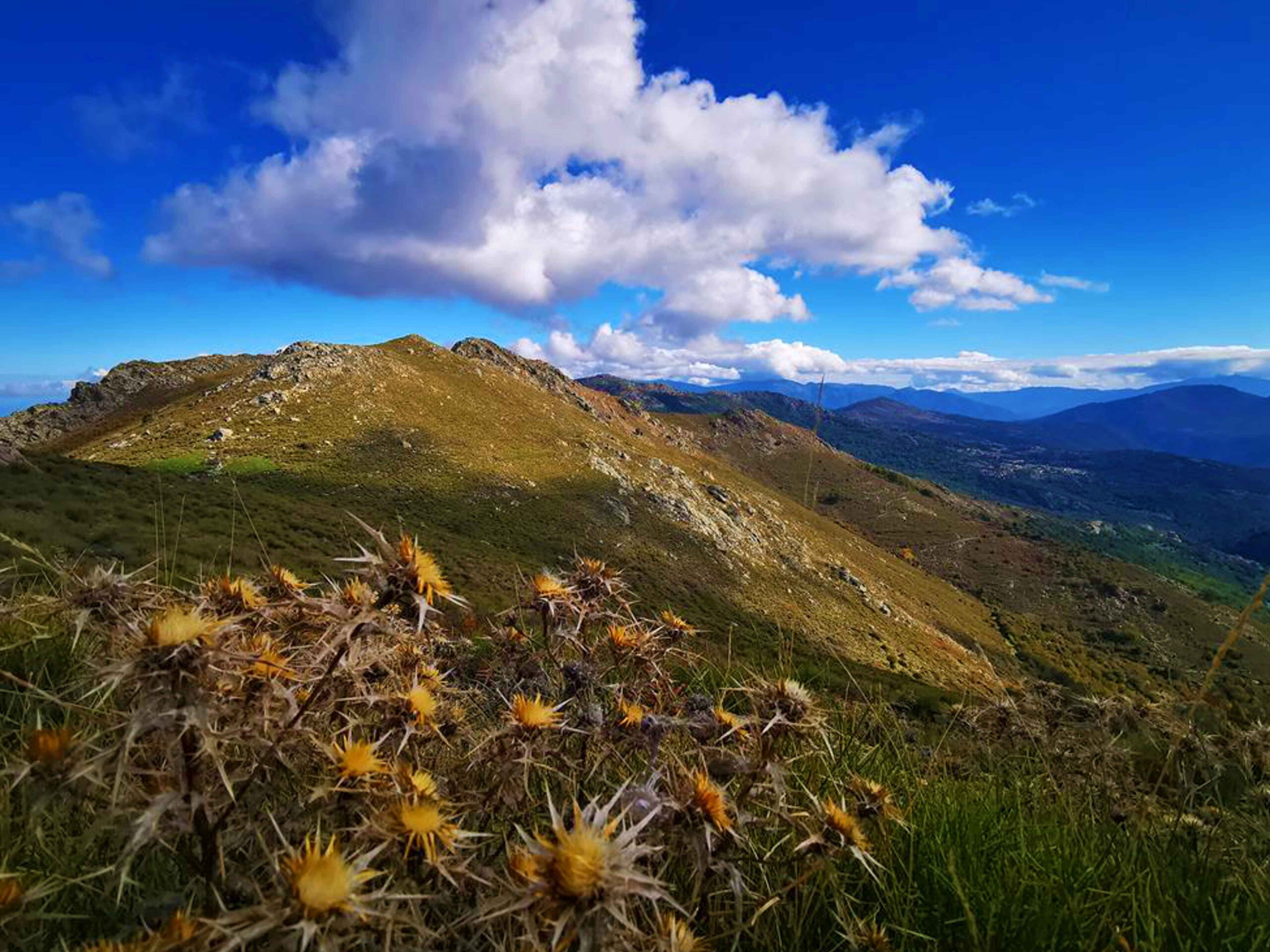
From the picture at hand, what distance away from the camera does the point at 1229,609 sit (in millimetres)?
151500

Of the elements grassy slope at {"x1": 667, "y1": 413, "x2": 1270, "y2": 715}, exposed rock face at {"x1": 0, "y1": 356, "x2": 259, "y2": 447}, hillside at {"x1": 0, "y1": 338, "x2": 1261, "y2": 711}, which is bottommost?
grassy slope at {"x1": 667, "y1": 413, "x2": 1270, "y2": 715}

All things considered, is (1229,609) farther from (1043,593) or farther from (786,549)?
(786,549)

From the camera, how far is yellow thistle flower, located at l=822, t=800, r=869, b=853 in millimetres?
1811

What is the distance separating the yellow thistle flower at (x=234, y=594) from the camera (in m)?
1.85

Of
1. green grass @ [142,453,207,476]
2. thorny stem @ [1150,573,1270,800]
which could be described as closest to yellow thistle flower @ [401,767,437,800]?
thorny stem @ [1150,573,1270,800]

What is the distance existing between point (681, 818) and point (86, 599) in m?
1.76

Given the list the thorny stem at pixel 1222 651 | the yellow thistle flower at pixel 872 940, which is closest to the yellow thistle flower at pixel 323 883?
the yellow thistle flower at pixel 872 940

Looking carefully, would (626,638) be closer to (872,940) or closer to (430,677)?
(430,677)

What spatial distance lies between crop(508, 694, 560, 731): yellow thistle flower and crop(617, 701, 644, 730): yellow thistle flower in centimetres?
49

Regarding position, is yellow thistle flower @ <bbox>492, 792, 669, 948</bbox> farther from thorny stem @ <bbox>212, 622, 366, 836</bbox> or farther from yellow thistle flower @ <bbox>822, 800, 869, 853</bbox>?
yellow thistle flower @ <bbox>822, 800, 869, 853</bbox>

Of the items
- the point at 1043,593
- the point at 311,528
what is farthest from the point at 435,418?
the point at 1043,593

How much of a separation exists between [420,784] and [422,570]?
23.5 inches

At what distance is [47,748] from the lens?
53.2 inches

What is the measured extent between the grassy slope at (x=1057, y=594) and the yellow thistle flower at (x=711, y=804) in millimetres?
87158
